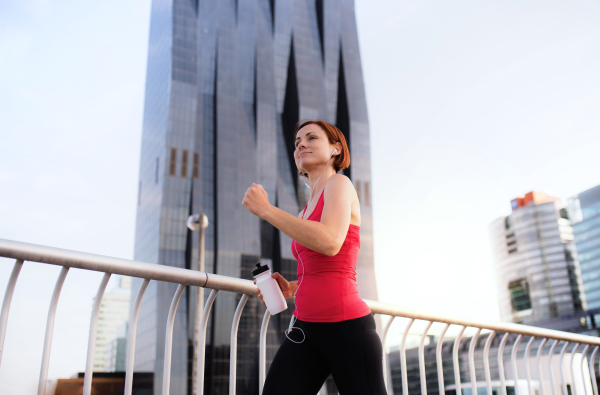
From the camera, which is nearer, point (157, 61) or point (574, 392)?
point (574, 392)

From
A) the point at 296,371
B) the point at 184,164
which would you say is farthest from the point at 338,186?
the point at 184,164

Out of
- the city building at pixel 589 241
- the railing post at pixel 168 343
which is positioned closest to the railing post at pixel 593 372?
the railing post at pixel 168 343

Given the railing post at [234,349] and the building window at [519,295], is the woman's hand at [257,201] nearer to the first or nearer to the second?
the railing post at [234,349]

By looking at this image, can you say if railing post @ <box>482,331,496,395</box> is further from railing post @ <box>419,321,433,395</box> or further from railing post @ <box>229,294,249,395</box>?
railing post @ <box>229,294,249,395</box>

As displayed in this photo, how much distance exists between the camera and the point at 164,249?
5181cm

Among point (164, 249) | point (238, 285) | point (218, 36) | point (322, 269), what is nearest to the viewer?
point (322, 269)

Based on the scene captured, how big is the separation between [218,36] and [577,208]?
303 ft

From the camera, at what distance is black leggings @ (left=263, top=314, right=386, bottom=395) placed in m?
1.93

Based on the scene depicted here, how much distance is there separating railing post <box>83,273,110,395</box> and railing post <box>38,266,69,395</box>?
0.53 ft

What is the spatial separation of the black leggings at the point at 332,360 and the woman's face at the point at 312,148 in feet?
2.41

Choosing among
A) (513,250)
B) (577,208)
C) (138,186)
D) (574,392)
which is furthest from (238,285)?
(513,250)

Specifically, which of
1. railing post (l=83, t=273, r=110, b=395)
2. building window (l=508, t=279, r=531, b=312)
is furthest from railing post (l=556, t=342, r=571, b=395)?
building window (l=508, t=279, r=531, b=312)

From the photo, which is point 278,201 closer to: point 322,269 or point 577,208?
point 322,269

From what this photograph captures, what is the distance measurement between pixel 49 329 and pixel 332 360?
47.7 inches
